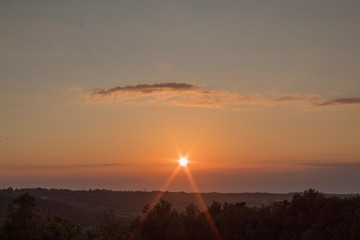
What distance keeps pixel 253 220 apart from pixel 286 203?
4962 mm

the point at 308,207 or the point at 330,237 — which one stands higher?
the point at 308,207

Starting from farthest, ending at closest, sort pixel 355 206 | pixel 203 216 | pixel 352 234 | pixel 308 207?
pixel 203 216 → pixel 308 207 → pixel 355 206 → pixel 352 234

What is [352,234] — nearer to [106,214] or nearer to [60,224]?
[106,214]

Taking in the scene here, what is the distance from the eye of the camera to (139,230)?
5631cm

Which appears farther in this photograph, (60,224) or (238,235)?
(238,235)

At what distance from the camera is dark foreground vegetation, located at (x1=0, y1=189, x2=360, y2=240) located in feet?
156

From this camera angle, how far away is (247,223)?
58.5 m

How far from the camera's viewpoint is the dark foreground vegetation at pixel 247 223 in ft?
156

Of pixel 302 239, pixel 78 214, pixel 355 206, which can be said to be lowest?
pixel 302 239

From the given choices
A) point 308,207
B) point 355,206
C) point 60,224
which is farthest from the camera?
point 308,207

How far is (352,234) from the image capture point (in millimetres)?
48156

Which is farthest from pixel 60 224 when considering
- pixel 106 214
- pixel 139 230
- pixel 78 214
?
pixel 78 214

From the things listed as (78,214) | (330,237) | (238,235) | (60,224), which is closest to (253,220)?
(238,235)

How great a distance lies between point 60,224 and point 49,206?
156 m
